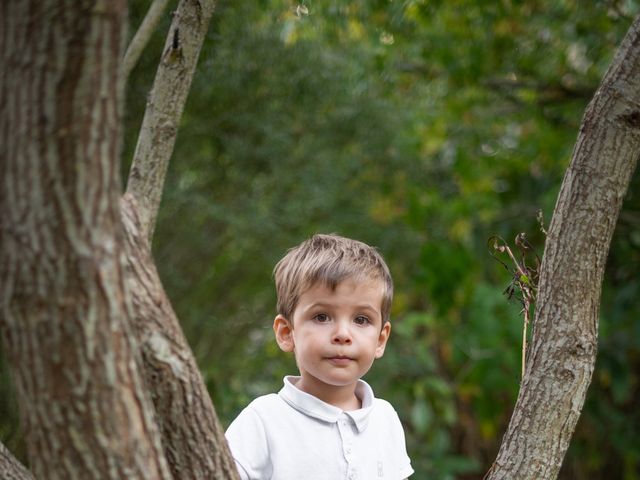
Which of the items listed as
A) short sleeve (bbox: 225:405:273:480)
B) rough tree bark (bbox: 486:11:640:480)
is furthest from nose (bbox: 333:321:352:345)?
rough tree bark (bbox: 486:11:640:480)

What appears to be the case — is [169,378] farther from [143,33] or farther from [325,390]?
[143,33]

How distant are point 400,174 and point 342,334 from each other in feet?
15.2

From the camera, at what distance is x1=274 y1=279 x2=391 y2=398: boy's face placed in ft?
6.81

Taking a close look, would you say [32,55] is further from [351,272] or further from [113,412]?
[351,272]

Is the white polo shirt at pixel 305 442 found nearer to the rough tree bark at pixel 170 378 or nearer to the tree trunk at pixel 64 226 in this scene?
the rough tree bark at pixel 170 378

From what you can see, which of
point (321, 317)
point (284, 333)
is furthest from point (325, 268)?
point (284, 333)

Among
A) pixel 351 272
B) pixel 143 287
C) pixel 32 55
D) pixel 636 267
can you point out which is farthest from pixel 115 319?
pixel 636 267

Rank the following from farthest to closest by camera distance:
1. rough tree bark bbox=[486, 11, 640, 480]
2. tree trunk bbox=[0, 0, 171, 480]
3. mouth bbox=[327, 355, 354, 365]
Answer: mouth bbox=[327, 355, 354, 365]
rough tree bark bbox=[486, 11, 640, 480]
tree trunk bbox=[0, 0, 171, 480]

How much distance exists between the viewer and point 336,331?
81.4 inches

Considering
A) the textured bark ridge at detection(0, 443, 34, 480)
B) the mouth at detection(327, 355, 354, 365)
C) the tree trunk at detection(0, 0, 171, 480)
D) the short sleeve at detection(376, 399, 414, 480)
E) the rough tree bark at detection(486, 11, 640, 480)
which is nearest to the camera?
the tree trunk at detection(0, 0, 171, 480)

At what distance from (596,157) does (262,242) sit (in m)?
3.47

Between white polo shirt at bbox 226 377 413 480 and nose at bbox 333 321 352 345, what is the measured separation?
0.51 ft

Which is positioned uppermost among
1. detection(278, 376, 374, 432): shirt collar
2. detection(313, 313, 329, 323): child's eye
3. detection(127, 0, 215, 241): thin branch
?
detection(127, 0, 215, 241): thin branch

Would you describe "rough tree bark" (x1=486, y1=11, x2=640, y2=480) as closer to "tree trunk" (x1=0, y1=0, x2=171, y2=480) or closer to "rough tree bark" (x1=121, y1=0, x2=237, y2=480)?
"rough tree bark" (x1=121, y1=0, x2=237, y2=480)
